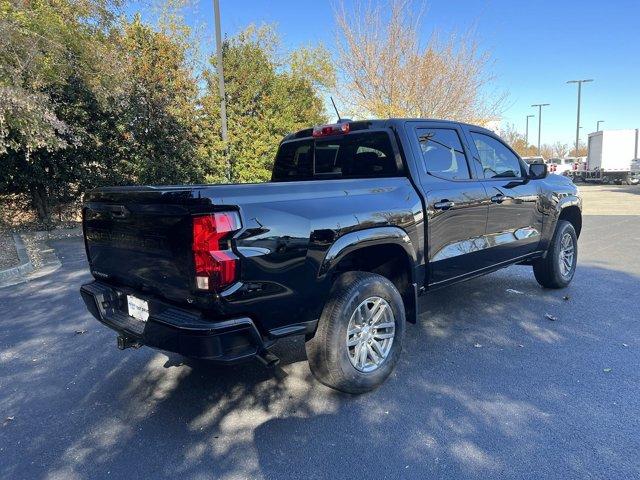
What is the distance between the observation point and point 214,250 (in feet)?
8.15

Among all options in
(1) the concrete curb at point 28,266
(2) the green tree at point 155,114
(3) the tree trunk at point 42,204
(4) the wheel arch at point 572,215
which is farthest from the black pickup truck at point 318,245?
(3) the tree trunk at point 42,204

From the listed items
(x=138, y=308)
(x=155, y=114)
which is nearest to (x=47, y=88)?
(x=155, y=114)

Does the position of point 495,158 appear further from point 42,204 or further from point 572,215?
point 42,204

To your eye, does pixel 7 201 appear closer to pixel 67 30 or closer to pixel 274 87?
pixel 67 30

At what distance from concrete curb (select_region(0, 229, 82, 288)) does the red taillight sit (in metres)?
5.50

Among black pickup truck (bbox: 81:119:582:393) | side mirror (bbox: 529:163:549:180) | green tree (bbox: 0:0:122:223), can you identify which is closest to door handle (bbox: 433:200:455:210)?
black pickup truck (bbox: 81:119:582:393)

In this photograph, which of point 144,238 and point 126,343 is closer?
point 144,238

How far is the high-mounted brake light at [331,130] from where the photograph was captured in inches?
159

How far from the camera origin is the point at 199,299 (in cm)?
258

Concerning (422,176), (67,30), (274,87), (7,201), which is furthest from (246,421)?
(274,87)

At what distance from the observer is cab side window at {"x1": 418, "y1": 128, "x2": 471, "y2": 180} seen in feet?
13.1

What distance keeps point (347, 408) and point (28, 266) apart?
21.2 feet

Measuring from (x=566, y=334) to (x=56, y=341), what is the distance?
15.8 feet

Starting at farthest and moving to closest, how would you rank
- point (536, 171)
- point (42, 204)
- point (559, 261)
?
point (42, 204) < point (559, 261) < point (536, 171)
